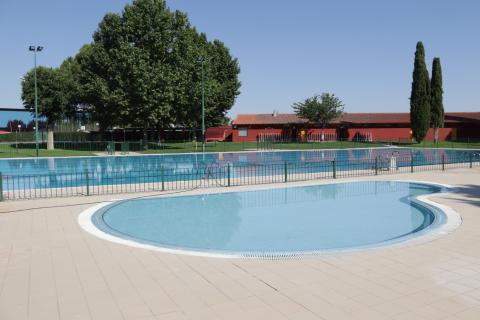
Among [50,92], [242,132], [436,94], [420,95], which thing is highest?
[436,94]

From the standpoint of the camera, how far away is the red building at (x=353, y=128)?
191 ft

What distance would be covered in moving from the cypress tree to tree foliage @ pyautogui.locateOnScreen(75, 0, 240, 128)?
81.5 ft

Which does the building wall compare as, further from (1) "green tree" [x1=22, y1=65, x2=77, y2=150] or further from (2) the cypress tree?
(1) "green tree" [x1=22, y1=65, x2=77, y2=150]

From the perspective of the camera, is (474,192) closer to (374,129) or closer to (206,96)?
(206,96)

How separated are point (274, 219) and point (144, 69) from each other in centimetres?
2938

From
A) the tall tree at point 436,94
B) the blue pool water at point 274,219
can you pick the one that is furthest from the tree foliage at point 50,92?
the tall tree at point 436,94

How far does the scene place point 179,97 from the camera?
40.6m

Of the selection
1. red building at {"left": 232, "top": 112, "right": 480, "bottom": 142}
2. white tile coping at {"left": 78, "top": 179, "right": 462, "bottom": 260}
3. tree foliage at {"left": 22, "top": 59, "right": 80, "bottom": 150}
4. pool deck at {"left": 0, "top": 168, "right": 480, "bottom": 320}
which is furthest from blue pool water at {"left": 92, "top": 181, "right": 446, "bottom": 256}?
red building at {"left": 232, "top": 112, "right": 480, "bottom": 142}

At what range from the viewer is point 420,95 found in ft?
164

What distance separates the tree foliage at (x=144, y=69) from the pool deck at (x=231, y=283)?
1215 inches

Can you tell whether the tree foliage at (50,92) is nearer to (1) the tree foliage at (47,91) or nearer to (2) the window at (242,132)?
(1) the tree foliage at (47,91)

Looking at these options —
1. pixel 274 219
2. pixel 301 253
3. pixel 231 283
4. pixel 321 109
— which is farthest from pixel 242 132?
pixel 231 283

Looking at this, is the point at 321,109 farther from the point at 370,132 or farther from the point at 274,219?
the point at 274,219

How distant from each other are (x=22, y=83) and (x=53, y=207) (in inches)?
1408
